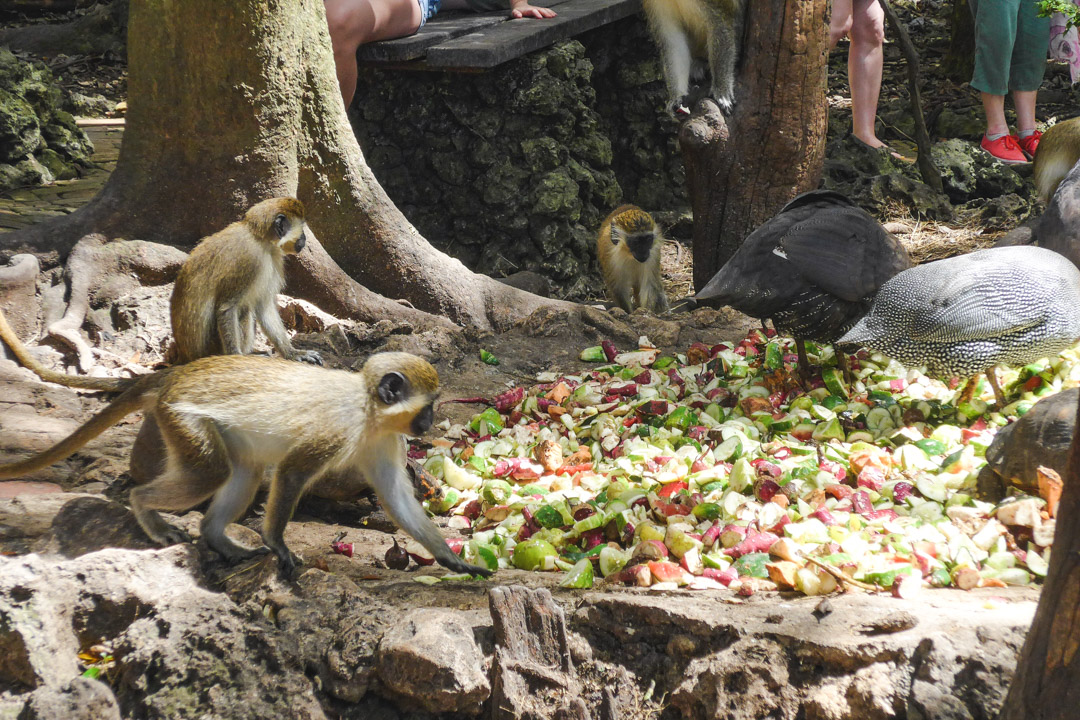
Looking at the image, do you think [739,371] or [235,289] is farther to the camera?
[739,371]

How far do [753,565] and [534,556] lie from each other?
86cm

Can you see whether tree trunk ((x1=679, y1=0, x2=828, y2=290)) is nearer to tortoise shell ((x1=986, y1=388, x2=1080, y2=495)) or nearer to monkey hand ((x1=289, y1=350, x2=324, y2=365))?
monkey hand ((x1=289, y1=350, x2=324, y2=365))

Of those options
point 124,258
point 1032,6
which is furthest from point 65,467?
point 1032,6

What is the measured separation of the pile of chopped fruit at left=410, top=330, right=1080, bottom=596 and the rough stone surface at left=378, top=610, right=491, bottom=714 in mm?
→ 697

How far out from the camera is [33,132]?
9.91m

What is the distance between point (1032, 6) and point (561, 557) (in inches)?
334

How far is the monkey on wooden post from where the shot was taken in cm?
655

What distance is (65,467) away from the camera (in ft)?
13.5

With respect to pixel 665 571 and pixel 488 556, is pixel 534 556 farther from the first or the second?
pixel 665 571

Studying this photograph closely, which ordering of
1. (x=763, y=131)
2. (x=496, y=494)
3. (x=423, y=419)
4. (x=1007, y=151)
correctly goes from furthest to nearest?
(x=1007, y=151)
(x=763, y=131)
(x=496, y=494)
(x=423, y=419)

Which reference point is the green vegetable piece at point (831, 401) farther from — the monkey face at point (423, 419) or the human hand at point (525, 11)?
the human hand at point (525, 11)

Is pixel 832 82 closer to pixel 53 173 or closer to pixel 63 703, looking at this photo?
pixel 53 173

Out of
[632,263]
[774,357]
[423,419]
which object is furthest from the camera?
[632,263]

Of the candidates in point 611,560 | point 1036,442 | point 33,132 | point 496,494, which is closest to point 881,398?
point 1036,442
